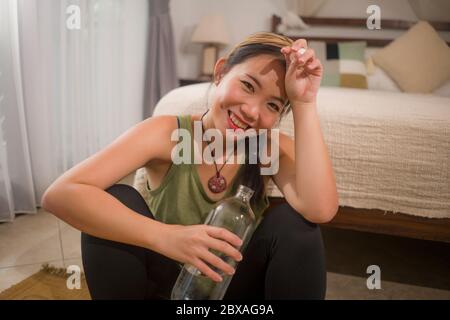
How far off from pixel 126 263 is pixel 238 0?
290 centimetres

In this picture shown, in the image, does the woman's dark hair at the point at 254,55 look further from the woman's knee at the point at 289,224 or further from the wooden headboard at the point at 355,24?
the wooden headboard at the point at 355,24

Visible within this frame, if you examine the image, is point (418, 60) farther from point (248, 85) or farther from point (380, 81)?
point (248, 85)

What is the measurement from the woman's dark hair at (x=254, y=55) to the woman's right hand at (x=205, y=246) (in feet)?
0.90

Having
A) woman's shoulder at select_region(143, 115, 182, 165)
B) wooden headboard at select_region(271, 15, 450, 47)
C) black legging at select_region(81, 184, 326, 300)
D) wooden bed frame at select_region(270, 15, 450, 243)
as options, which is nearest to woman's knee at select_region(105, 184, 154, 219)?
black legging at select_region(81, 184, 326, 300)

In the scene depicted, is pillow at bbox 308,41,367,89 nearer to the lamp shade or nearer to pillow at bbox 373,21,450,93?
pillow at bbox 373,21,450,93

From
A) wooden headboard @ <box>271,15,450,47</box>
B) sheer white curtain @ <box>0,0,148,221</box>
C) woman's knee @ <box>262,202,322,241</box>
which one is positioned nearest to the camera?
woman's knee @ <box>262,202,322,241</box>

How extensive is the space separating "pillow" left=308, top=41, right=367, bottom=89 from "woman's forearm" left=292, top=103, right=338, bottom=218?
1823mm

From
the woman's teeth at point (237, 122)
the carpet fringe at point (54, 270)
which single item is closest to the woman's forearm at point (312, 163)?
the woman's teeth at point (237, 122)

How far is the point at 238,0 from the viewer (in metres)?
3.26

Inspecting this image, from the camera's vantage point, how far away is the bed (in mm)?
1269

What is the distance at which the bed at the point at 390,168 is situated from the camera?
1.27 m

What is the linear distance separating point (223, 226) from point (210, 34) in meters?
2.41

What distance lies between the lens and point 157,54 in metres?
2.98

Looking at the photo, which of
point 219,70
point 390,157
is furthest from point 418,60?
point 219,70
